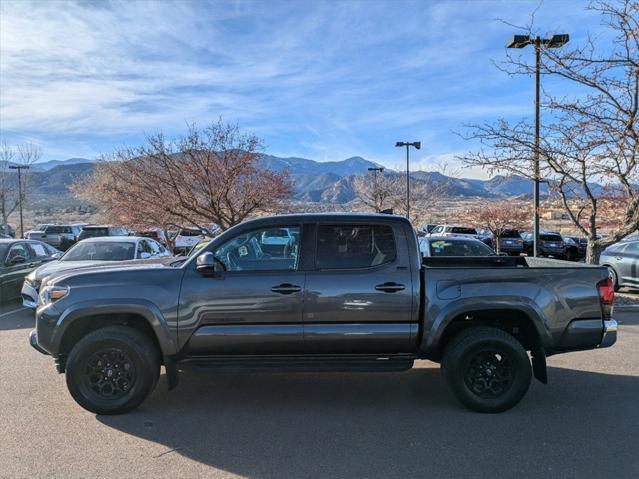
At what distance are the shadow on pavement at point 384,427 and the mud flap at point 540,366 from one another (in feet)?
1.06

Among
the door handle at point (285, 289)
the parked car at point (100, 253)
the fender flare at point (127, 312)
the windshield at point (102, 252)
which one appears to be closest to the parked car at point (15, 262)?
the parked car at point (100, 253)

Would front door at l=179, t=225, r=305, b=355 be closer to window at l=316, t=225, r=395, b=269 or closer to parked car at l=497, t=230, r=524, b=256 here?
window at l=316, t=225, r=395, b=269

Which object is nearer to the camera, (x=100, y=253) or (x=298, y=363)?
(x=298, y=363)

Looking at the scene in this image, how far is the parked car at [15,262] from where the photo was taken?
11.0 m

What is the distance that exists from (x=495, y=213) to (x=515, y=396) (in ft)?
85.6

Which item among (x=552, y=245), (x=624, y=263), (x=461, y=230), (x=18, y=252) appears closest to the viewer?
(x=18, y=252)

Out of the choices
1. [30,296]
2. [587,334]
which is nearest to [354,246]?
[587,334]

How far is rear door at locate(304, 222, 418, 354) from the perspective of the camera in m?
4.78

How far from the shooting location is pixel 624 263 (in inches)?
506

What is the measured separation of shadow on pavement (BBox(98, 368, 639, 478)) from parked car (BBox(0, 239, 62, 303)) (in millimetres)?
7336

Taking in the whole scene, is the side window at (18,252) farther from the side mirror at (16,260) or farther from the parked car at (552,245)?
the parked car at (552,245)

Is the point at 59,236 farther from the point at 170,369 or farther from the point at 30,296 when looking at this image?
the point at 170,369

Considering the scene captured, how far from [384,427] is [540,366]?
5.51ft

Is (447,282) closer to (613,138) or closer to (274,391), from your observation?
(274,391)
